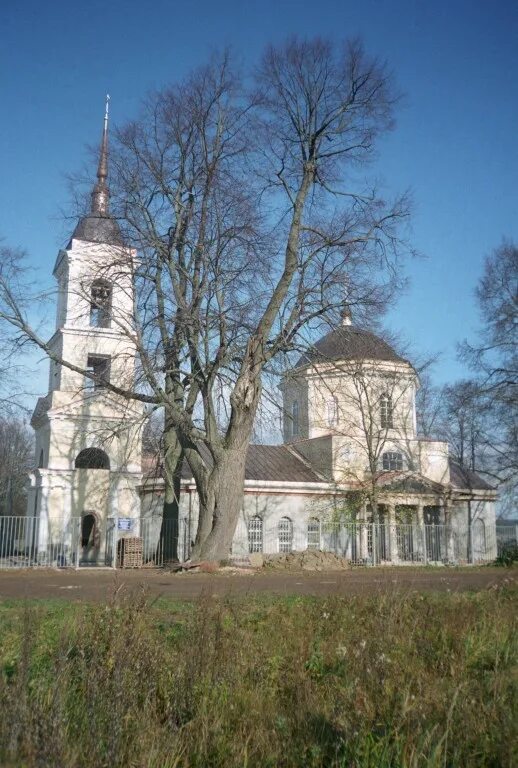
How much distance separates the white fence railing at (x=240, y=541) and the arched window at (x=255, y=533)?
5 cm

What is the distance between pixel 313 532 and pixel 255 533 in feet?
10.5

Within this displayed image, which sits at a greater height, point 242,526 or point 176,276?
point 176,276

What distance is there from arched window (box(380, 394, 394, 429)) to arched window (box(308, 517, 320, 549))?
6385 millimetres

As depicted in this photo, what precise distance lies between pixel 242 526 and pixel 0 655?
24734 mm

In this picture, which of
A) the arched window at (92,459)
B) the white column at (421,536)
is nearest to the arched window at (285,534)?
the white column at (421,536)

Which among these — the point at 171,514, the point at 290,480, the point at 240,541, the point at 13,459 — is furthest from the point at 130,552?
the point at 13,459

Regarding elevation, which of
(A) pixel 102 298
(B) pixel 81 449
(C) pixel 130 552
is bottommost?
(C) pixel 130 552

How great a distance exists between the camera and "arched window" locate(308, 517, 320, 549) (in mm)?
37406

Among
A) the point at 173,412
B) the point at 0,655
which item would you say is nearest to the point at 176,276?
the point at 173,412

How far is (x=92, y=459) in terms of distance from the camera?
37125 mm

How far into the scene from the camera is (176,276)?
2328 centimetres

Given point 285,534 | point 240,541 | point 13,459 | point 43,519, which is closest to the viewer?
point 240,541

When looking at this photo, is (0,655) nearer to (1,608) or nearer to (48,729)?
Result: (48,729)

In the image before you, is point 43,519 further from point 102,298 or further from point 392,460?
point 392,460
